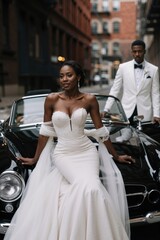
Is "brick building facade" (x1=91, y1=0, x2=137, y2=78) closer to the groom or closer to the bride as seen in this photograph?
the groom

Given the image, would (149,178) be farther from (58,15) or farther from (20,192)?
(58,15)

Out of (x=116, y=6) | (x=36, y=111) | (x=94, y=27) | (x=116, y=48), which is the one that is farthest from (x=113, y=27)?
(x=36, y=111)

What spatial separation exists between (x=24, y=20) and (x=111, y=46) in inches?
2173

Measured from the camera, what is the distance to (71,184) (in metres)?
3.00

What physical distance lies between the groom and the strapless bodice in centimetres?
191

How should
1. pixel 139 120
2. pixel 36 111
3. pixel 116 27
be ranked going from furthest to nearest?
1. pixel 116 27
2. pixel 36 111
3. pixel 139 120

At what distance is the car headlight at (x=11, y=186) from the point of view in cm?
322

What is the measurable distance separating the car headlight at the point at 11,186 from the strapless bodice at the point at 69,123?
53 centimetres

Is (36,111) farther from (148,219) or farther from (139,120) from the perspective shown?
(148,219)

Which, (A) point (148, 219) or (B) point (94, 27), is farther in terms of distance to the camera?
(B) point (94, 27)

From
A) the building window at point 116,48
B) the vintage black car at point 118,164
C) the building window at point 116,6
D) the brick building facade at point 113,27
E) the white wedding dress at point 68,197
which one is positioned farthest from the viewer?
the building window at point 116,48

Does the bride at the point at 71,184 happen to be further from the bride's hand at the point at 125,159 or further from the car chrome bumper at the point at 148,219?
the car chrome bumper at the point at 148,219

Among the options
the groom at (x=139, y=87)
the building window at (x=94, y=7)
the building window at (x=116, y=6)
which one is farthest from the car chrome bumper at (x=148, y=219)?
the building window at (x=116, y=6)

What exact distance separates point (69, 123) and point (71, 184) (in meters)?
0.49
